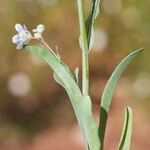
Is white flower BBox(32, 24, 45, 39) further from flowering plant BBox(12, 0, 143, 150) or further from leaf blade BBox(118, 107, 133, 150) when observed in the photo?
leaf blade BBox(118, 107, 133, 150)

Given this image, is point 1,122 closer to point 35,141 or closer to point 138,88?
point 35,141

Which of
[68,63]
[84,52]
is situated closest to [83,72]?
[84,52]

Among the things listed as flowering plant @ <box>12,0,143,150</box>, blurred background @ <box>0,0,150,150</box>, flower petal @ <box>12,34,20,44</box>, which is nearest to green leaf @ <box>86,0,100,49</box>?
flowering plant @ <box>12,0,143,150</box>

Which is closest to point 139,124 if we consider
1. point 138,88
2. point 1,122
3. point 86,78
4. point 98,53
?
point 138,88

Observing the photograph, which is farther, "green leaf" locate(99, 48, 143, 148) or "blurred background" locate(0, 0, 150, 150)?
"blurred background" locate(0, 0, 150, 150)

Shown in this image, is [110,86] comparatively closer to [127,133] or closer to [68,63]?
[127,133]

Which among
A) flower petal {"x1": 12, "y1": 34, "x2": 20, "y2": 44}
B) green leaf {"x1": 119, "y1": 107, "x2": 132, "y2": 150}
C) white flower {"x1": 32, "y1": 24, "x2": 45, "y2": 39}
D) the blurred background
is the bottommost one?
the blurred background

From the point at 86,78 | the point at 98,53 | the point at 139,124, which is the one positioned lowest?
the point at 139,124

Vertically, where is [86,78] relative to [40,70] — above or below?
above

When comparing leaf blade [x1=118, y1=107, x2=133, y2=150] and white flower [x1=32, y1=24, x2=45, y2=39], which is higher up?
white flower [x1=32, y1=24, x2=45, y2=39]
